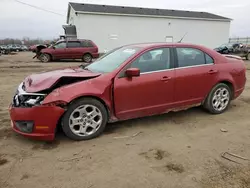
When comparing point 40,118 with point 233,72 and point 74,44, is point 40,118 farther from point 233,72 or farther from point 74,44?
point 74,44

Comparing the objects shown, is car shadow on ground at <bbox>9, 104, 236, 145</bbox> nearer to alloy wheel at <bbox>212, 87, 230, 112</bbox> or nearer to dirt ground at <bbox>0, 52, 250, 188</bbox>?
dirt ground at <bbox>0, 52, 250, 188</bbox>

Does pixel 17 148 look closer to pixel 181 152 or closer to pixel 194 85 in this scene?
pixel 181 152

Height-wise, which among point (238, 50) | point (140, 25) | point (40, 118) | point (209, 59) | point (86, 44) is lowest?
point (238, 50)

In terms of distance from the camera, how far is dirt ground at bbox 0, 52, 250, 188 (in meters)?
2.70

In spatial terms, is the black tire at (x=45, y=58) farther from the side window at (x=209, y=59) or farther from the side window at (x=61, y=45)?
the side window at (x=209, y=59)

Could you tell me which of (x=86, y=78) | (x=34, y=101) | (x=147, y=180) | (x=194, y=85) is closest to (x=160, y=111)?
(x=194, y=85)

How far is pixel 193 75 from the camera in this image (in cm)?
448

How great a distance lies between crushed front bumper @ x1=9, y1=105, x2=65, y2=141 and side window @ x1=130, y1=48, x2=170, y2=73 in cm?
147

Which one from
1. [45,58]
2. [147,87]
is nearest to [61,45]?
[45,58]

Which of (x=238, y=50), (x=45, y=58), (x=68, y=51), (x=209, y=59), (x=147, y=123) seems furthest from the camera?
(x=238, y=50)

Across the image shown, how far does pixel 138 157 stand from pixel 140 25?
23.7 m

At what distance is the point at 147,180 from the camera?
271cm

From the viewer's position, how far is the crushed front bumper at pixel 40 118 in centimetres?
339

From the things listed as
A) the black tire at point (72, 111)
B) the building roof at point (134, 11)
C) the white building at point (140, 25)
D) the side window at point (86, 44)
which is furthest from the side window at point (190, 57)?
the building roof at point (134, 11)
